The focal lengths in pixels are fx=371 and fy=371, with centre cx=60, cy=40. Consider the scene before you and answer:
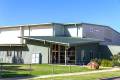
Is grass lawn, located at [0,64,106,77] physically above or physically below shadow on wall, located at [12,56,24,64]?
below

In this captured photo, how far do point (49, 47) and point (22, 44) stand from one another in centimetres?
563

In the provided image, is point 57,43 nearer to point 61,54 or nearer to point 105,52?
point 61,54

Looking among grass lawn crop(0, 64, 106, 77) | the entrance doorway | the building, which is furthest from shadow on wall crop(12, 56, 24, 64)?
grass lawn crop(0, 64, 106, 77)

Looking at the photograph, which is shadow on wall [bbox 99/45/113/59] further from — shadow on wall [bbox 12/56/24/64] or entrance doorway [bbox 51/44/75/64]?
shadow on wall [bbox 12/56/24/64]

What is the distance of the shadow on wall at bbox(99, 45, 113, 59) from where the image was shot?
54.7m

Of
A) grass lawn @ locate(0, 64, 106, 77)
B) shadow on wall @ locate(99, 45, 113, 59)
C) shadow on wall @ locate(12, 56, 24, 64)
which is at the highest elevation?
shadow on wall @ locate(99, 45, 113, 59)

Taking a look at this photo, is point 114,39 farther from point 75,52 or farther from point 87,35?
point 75,52

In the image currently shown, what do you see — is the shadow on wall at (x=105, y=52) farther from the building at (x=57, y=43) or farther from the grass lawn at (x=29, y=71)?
the grass lawn at (x=29, y=71)

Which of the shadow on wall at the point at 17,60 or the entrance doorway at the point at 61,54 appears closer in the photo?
the entrance doorway at the point at 61,54

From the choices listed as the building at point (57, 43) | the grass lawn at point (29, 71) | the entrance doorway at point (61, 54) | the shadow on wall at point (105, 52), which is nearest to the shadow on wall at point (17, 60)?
the building at point (57, 43)

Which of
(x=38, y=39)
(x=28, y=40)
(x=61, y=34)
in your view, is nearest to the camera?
(x=38, y=39)

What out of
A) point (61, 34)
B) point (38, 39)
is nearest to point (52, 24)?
point (61, 34)

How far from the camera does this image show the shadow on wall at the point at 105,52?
54.7m

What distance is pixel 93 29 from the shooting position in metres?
60.7
